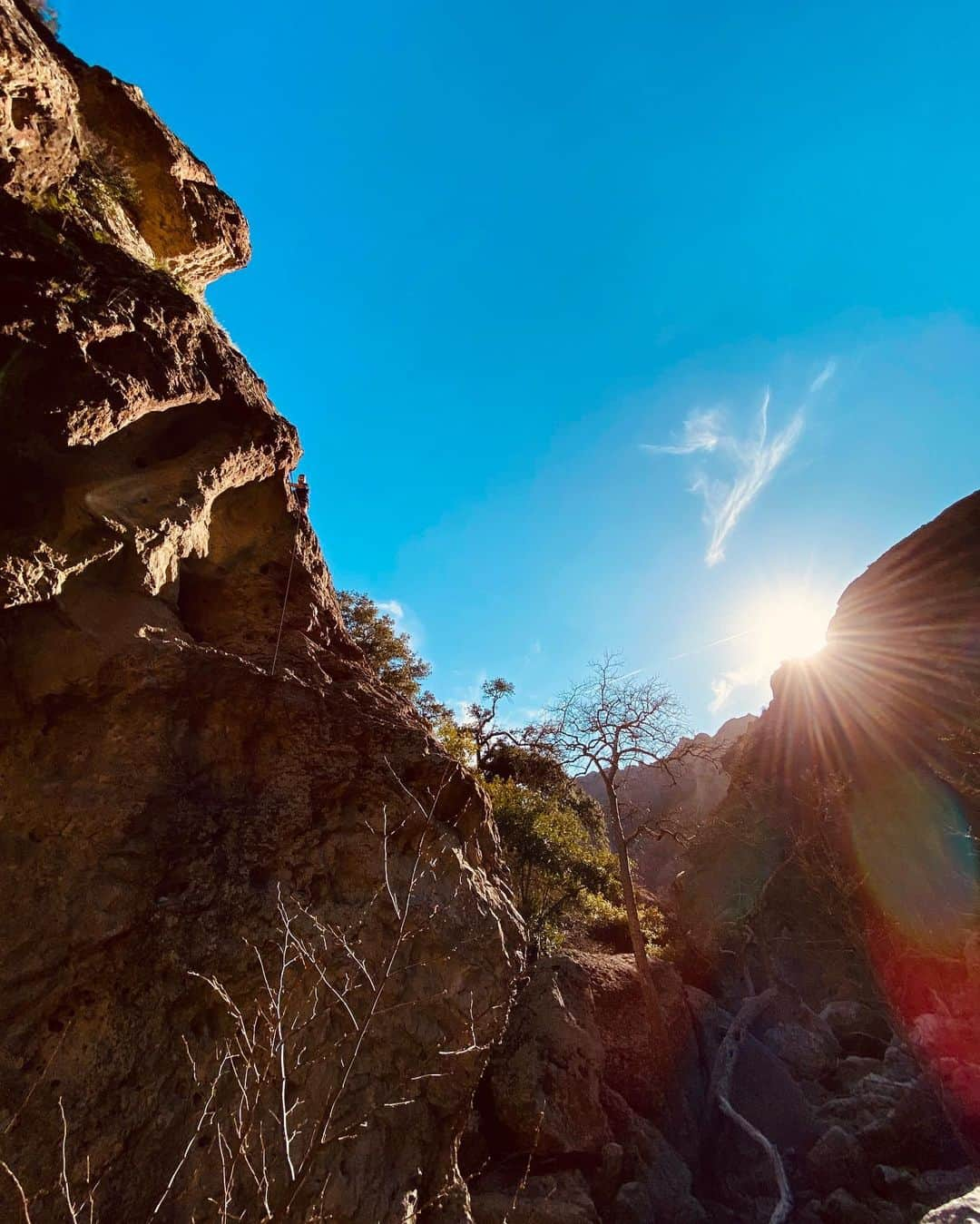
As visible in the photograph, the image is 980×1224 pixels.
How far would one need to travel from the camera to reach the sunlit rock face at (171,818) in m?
3.73

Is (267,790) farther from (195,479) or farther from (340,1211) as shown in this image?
(195,479)

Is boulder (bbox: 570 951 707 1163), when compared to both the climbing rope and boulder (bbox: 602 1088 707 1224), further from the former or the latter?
the climbing rope

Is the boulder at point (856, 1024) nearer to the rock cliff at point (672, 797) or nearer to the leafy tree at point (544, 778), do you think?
the rock cliff at point (672, 797)

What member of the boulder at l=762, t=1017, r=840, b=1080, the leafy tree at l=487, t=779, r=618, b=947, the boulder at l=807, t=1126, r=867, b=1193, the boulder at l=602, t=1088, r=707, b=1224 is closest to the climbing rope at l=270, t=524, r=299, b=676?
the boulder at l=602, t=1088, r=707, b=1224

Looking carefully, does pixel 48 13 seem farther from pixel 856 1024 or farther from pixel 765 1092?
pixel 856 1024

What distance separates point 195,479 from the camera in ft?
20.4

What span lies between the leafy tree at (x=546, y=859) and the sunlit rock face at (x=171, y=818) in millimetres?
9488

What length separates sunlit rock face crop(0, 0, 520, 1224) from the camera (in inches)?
147

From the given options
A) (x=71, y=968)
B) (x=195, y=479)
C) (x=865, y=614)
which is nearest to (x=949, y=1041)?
(x=71, y=968)

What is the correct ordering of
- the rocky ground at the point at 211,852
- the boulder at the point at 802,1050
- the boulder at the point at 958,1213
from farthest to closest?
the boulder at the point at 802,1050 → the rocky ground at the point at 211,852 → the boulder at the point at 958,1213

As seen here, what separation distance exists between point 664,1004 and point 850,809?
2653cm

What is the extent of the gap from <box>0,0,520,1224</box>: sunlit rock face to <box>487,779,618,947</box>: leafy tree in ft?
31.1

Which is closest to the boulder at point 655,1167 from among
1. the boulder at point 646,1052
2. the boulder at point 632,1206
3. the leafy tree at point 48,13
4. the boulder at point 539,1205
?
the boulder at point 632,1206

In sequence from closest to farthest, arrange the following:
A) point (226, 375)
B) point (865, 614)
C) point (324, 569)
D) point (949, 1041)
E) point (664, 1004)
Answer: point (226, 375) → point (324, 569) → point (664, 1004) → point (949, 1041) → point (865, 614)
